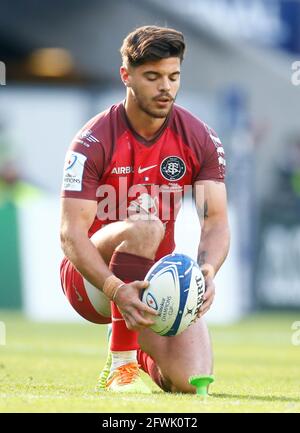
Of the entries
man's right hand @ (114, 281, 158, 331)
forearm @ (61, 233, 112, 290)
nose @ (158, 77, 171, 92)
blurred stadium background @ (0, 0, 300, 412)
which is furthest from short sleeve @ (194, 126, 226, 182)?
blurred stadium background @ (0, 0, 300, 412)

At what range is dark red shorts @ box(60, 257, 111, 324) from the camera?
7.11 metres

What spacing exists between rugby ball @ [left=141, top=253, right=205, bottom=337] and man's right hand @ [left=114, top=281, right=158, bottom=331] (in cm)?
4

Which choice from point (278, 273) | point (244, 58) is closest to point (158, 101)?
point (278, 273)

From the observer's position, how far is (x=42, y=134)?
2053 cm

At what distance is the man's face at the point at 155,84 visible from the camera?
659 centimetres

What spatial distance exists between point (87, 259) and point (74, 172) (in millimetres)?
510

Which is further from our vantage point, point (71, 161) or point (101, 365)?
point (101, 365)

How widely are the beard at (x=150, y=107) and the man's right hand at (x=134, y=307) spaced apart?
1.00 metres

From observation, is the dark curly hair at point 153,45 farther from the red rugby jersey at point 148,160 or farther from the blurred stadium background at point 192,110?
the blurred stadium background at point 192,110

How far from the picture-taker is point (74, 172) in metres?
6.74

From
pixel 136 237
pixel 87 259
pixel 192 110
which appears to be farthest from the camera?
pixel 192 110

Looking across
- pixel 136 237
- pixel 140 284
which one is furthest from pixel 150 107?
pixel 140 284

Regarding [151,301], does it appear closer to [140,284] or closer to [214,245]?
[140,284]
